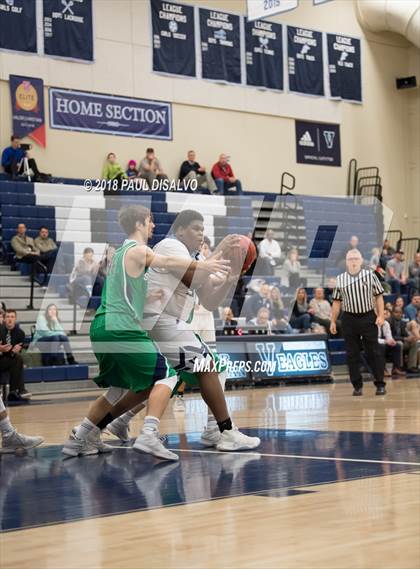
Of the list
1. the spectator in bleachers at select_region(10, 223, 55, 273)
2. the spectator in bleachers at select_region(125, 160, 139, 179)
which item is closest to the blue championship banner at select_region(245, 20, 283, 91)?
the spectator in bleachers at select_region(125, 160, 139, 179)

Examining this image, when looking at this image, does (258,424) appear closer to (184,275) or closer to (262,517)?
(184,275)

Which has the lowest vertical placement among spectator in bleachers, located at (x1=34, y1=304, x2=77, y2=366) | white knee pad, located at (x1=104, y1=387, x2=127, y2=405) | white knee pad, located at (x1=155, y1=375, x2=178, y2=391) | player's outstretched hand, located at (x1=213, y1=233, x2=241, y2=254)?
white knee pad, located at (x1=104, y1=387, x2=127, y2=405)

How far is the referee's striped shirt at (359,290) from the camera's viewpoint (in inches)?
521

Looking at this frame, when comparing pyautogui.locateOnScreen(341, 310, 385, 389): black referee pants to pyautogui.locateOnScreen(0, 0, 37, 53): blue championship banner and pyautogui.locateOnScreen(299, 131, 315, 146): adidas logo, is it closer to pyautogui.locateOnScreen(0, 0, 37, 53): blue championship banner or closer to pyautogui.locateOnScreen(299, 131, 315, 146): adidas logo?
pyautogui.locateOnScreen(0, 0, 37, 53): blue championship banner

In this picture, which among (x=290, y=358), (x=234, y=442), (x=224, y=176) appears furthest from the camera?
(x=224, y=176)

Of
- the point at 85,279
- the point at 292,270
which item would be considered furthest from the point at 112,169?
the point at 85,279

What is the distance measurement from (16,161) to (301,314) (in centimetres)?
625

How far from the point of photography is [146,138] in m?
23.6

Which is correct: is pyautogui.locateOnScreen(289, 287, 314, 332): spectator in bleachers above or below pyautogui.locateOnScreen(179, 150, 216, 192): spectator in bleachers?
below

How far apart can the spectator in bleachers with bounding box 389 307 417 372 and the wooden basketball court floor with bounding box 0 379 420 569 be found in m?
10.1

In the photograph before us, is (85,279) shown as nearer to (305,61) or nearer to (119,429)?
(119,429)

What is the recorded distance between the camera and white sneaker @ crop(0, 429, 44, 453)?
796 centimetres

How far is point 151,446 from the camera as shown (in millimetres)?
7148

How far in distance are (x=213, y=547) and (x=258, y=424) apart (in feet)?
18.5
